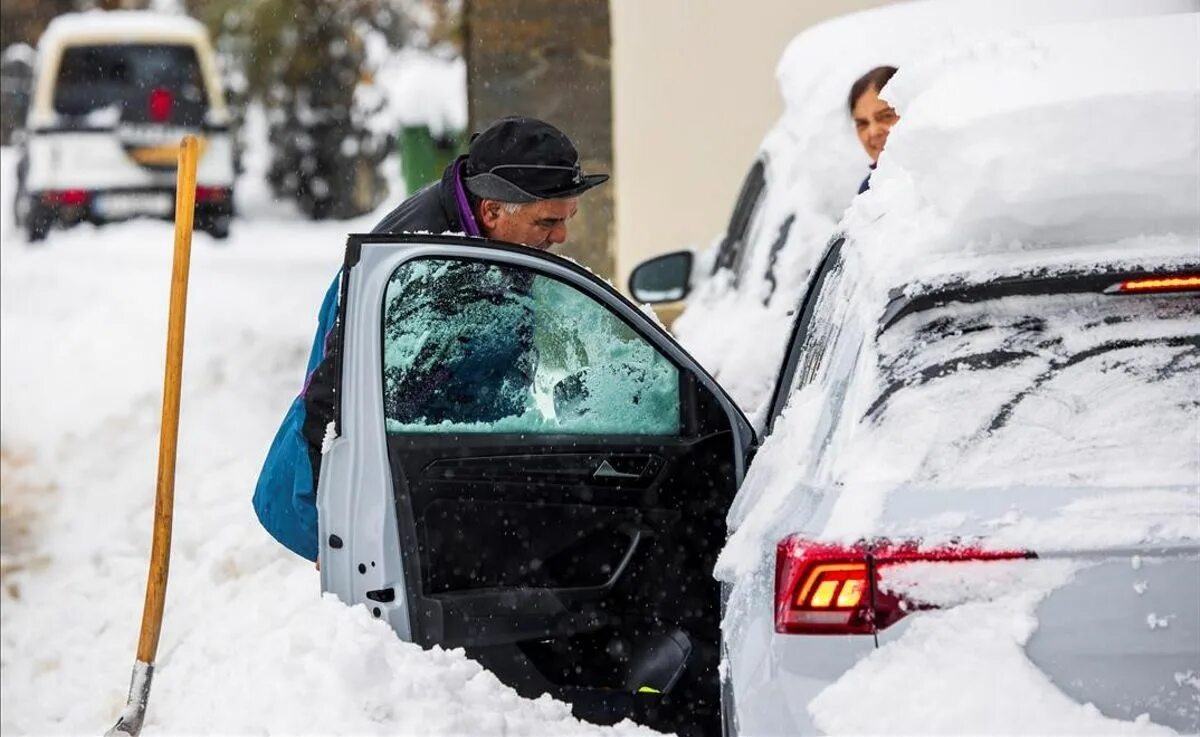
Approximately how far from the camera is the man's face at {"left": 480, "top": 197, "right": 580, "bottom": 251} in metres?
4.80

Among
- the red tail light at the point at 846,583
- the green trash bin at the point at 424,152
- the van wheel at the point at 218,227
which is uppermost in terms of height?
the red tail light at the point at 846,583

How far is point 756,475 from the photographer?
3.72m

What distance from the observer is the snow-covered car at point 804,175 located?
646cm

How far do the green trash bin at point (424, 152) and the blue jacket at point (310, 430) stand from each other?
43.0 feet

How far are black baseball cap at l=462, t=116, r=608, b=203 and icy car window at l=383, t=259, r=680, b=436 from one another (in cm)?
45

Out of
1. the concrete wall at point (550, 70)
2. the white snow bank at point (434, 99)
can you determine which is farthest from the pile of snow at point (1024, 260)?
the white snow bank at point (434, 99)

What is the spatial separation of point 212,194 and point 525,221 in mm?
13790

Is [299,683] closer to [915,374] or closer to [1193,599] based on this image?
[915,374]

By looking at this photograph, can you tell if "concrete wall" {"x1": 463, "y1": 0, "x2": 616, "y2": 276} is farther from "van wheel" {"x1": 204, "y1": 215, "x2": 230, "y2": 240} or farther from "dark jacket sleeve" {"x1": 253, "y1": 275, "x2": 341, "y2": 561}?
"dark jacket sleeve" {"x1": 253, "y1": 275, "x2": 341, "y2": 561}

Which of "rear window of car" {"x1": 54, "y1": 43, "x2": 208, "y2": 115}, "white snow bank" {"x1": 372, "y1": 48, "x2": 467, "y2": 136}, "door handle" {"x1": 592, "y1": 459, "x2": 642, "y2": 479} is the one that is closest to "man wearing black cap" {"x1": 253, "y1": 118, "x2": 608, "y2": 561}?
"door handle" {"x1": 592, "y1": 459, "x2": 642, "y2": 479}

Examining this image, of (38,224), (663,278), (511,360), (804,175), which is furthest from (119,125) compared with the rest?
(511,360)

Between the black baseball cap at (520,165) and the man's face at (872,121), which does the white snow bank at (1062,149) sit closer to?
the black baseball cap at (520,165)

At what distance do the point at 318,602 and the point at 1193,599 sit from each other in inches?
84.8

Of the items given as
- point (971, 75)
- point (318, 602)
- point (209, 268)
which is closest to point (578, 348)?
point (318, 602)
